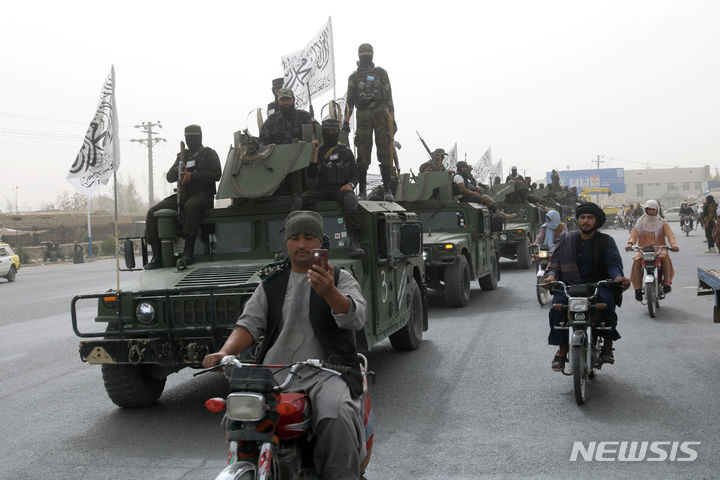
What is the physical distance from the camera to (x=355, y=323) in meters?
3.86

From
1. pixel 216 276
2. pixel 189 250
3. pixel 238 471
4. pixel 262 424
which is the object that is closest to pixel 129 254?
pixel 189 250

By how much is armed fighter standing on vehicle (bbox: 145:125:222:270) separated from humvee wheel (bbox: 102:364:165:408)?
1.23 metres

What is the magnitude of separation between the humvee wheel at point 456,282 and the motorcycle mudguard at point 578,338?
22.8 feet

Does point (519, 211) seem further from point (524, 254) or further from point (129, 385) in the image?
point (129, 385)

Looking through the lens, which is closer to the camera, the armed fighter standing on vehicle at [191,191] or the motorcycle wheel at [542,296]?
the armed fighter standing on vehicle at [191,191]

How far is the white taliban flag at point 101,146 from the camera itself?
38.5 feet

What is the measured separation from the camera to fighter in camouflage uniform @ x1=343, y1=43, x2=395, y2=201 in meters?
11.6

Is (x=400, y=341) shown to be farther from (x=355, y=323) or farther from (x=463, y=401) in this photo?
(x=355, y=323)

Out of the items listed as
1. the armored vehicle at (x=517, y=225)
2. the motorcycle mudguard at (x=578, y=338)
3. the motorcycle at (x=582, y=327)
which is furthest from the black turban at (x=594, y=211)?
the armored vehicle at (x=517, y=225)

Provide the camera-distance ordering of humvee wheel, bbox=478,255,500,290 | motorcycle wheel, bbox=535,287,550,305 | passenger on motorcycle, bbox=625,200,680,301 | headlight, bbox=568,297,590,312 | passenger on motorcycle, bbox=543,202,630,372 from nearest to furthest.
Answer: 1. headlight, bbox=568,297,590,312
2. passenger on motorcycle, bbox=543,202,630,372
3. passenger on motorcycle, bbox=625,200,680,301
4. motorcycle wheel, bbox=535,287,550,305
5. humvee wheel, bbox=478,255,500,290

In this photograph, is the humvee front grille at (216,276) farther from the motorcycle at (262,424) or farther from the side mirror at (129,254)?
the motorcycle at (262,424)

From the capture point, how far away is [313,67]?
Result: 20.0 m

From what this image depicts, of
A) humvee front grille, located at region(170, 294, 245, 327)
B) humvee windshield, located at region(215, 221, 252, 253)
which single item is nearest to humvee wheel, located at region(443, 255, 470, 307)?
humvee windshield, located at region(215, 221, 252, 253)

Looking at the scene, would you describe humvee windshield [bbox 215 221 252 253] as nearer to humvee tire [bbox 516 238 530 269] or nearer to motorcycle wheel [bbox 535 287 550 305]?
motorcycle wheel [bbox 535 287 550 305]
